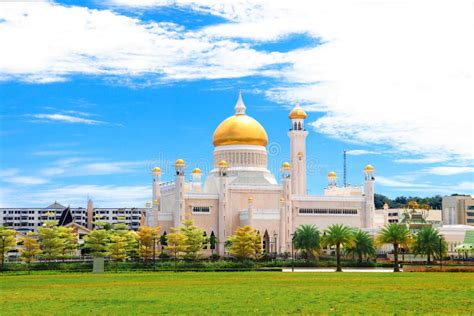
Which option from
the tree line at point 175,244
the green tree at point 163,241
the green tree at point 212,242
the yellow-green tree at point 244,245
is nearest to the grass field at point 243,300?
the tree line at point 175,244

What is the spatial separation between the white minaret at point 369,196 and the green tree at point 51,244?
44.6 m

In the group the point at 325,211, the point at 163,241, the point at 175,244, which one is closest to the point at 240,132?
the point at 325,211

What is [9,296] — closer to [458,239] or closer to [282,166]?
[282,166]

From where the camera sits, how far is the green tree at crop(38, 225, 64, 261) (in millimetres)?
92625

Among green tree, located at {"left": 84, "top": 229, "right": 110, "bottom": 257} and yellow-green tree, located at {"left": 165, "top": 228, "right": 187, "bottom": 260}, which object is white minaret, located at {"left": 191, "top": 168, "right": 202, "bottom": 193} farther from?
green tree, located at {"left": 84, "top": 229, "right": 110, "bottom": 257}

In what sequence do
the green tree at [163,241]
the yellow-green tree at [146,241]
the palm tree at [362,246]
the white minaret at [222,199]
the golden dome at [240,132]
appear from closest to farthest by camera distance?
the palm tree at [362,246] < the yellow-green tree at [146,241] < the green tree at [163,241] < the white minaret at [222,199] < the golden dome at [240,132]

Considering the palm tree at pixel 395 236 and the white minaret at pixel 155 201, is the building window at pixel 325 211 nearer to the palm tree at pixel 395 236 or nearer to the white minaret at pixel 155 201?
the white minaret at pixel 155 201

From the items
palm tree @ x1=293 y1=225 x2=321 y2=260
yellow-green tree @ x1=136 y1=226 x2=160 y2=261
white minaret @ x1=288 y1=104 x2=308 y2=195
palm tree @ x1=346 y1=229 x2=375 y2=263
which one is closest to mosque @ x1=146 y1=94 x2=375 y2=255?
white minaret @ x1=288 y1=104 x2=308 y2=195

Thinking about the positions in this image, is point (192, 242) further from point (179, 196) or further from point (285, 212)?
point (285, 212)

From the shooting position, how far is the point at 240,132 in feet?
383

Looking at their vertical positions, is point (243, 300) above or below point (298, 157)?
below

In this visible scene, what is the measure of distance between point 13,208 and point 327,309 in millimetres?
169545

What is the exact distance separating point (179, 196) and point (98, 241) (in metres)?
17.9

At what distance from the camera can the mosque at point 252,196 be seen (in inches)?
4306
